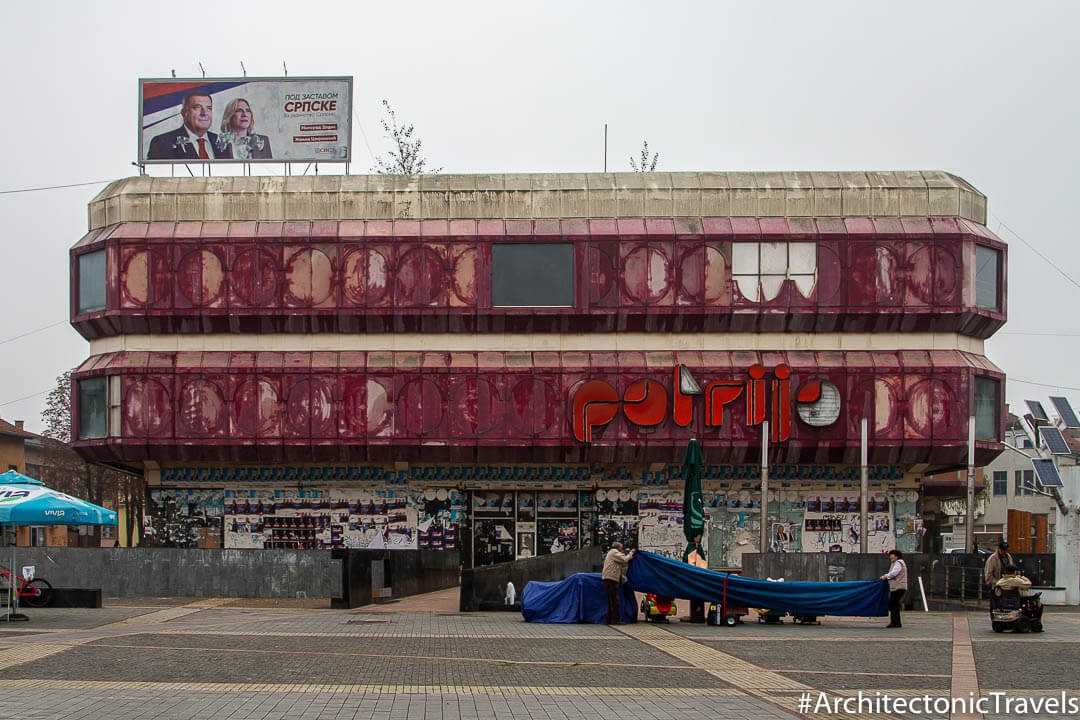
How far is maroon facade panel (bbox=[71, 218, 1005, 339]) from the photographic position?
43781 mm

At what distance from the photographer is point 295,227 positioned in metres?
44.5

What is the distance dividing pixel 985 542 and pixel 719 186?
3857cm

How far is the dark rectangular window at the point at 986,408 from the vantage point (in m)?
44.4

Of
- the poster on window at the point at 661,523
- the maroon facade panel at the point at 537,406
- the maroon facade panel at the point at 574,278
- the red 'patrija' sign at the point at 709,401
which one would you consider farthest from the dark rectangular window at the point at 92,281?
the poster on window at the point at 661,523

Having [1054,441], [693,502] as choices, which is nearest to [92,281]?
[693,502]

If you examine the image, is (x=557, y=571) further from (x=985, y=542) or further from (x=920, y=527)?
(x=985, y=542)

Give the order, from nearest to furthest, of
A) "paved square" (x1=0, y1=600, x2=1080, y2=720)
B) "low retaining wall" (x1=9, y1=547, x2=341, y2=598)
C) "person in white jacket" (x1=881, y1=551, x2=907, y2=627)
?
1. "paved square" (x1=0, y1=600, x2=1080, y2=720)
2. "person in white jacket" (x1=881, y1=551, x2=907, y2=627)
3. "low retaining wall" (x1=9, y1=547, x2=341, y2=598)

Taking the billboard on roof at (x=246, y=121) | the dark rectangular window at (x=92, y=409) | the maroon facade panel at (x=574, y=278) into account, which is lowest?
the dark rectangular window at (x=92, y=409)

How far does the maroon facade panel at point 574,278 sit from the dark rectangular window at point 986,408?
2080mm

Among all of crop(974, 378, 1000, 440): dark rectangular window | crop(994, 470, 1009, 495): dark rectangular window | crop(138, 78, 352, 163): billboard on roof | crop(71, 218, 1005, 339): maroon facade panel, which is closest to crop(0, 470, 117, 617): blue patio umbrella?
crop(71, 218, 1005, 339): maroon facade panel

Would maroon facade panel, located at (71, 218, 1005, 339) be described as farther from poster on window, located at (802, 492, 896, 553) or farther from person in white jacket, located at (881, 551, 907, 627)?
person in white jacket, located at (881, 551, 907, 627)

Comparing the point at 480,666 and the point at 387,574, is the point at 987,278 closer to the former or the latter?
the point at 387,574

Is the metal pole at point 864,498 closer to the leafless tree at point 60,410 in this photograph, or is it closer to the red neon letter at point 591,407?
the red neon letter at point 591,407

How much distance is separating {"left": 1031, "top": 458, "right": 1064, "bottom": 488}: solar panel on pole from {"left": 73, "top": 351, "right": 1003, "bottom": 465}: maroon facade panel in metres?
10.4
